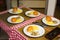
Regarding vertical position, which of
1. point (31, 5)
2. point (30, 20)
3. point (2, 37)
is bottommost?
point (2, 37)

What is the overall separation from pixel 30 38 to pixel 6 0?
1653mm

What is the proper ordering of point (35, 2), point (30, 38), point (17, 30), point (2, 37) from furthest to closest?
1. point (35, 2)
2. point (2, 37)
3. point (17, 30)
4. point (30, 38)

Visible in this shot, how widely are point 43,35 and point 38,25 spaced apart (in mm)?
179

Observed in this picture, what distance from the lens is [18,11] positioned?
155cm

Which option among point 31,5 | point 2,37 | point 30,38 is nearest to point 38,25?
point 30,38

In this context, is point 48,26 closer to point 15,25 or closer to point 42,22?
point 42,22

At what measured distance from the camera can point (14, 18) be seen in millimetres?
1326

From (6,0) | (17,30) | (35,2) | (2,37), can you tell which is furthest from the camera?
(35,2)

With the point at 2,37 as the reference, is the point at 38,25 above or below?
above

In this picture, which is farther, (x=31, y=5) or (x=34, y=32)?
(x=31, y=5)

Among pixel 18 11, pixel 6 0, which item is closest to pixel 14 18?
pixel 18 11

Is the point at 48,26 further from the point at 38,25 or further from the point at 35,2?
the point at 35,2

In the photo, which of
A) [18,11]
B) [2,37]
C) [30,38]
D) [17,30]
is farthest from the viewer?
[2,37]

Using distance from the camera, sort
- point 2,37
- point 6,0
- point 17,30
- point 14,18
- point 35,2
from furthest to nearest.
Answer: point 35,2
point 6,0
point 2,37
point 14,18
point 17,30
